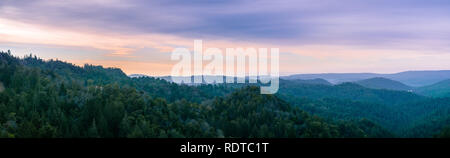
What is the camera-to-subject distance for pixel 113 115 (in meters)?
154

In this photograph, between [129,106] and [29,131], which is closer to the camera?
[29,131]

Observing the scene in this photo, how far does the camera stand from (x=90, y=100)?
165 metres
